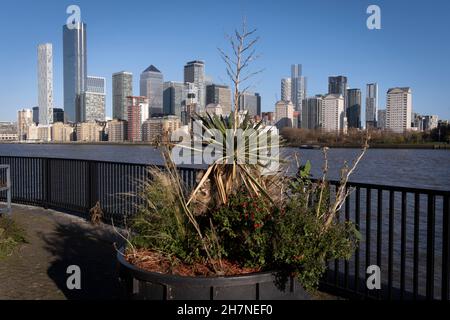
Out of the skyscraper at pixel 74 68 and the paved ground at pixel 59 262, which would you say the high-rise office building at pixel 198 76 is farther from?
the skyscraper at pixel 74 68

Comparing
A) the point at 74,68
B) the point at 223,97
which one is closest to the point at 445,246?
the point at 223,97

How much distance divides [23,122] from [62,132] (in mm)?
24209

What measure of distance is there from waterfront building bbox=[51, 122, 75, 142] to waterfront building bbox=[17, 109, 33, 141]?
10934mm

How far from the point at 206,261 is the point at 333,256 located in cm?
97

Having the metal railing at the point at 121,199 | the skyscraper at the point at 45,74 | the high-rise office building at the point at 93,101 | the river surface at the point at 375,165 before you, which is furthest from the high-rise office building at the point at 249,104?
the high-rise office building at the point at 93,101

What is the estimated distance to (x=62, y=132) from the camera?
101 m

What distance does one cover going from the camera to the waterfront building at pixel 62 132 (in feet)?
322

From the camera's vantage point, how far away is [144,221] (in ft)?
12.8

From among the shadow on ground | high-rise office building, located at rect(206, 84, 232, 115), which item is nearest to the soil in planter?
the shadow on ground

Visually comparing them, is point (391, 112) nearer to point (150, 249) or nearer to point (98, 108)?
point (150, 249)

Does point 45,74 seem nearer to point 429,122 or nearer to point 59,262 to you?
point 59,262

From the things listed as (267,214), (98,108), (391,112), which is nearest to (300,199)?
(267,214)

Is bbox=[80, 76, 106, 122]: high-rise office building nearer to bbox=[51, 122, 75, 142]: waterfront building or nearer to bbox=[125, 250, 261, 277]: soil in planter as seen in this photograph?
bbox=[51, 122, 75, 142]: waterfront building

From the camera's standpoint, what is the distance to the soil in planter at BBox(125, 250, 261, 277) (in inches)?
128
